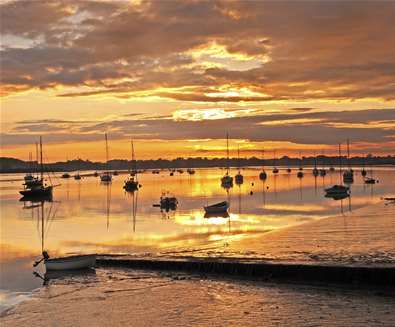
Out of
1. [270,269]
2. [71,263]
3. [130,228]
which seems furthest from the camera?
[130,228]

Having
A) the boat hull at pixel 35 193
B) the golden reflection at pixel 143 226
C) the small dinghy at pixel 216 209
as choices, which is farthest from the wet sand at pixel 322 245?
the boat hull at pixel 35 193

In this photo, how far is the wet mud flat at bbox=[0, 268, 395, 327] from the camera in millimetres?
18438

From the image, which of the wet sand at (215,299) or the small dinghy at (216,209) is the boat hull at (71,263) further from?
the small dinghy at (216,209)

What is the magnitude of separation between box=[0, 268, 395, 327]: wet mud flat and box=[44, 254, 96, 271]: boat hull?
2205 millimetres

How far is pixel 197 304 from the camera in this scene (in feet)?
67.1

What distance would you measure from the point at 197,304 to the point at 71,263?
347 inches

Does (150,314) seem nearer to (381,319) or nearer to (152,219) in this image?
(381,319)

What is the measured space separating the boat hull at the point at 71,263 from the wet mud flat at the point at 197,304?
2205mm

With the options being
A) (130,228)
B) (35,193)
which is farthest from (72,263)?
(35,193)

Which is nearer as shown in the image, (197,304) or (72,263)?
(197,304)

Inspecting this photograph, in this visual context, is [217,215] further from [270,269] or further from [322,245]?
[270,269]

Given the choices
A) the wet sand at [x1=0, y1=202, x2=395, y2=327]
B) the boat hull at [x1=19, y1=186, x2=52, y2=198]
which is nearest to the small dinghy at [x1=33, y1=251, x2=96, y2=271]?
the wet sand at [x1=0, y1=202, x2=395, y2=327]

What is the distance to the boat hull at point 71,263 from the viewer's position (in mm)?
26688

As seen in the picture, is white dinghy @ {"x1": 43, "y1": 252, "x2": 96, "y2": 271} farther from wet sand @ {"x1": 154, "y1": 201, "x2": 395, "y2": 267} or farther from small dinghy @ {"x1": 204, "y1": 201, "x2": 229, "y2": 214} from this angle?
small dinghy @ {"x1": 204, "y1": 201, "x2": 229, "y2": 214}
